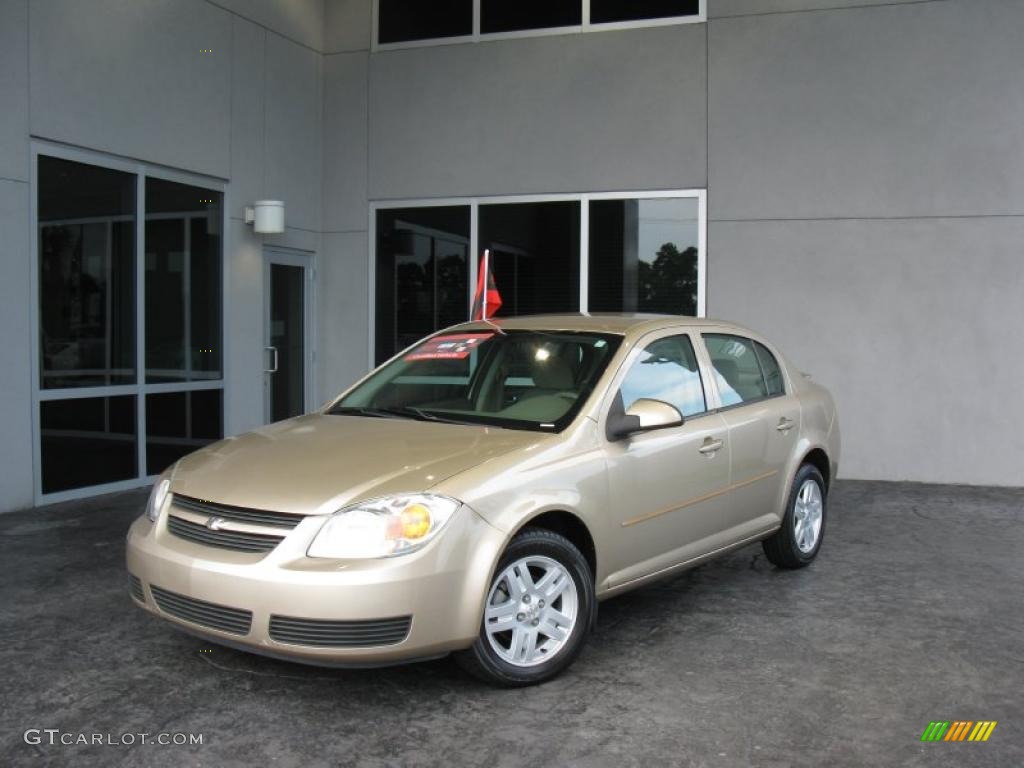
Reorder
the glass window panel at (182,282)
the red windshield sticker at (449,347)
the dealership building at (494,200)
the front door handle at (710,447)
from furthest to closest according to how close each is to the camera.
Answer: the glass window panel at (182,282), the dealership building at (494,200), the red windshield sticker at (449,347), the front door handle at (710,447)

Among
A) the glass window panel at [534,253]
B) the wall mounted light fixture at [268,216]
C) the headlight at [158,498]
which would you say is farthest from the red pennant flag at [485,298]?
the headlight at [158,498]

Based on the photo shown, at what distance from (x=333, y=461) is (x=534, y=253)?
266 inches

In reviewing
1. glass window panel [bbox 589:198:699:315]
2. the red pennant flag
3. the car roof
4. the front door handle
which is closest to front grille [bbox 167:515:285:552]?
the car roof

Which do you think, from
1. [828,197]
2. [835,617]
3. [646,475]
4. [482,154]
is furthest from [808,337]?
[646,475]

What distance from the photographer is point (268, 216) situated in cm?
953

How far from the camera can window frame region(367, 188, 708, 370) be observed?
9852 millimetres

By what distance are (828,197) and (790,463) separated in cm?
467

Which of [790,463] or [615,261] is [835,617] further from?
[615,261]

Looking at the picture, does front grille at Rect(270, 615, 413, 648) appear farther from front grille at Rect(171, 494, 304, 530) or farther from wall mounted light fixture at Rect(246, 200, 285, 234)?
wall mounted light fixture at Rect(246, 200, 285, 234)

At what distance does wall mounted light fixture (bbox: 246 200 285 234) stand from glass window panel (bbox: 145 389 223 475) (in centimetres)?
168

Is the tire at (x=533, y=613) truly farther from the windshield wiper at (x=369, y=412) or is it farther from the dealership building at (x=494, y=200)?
the dealership building at (x=494, y=200)

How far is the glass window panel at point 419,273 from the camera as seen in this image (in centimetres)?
1070

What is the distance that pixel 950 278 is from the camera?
917 centimetres

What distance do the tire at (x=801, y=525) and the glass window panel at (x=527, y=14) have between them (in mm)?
6194
